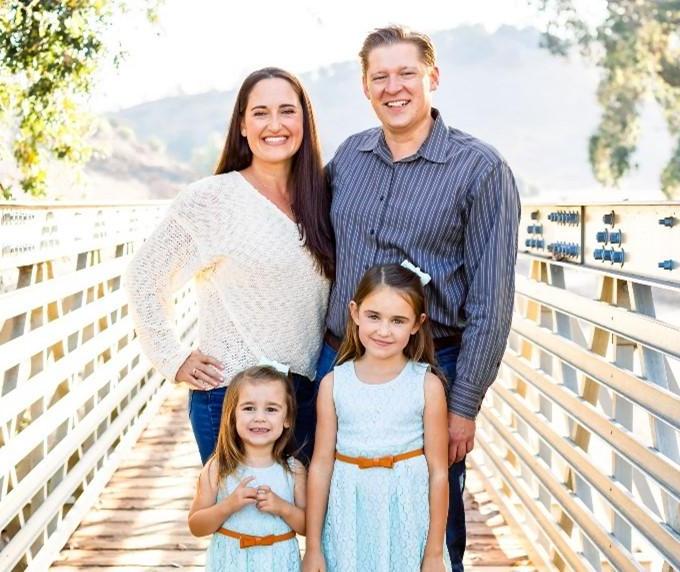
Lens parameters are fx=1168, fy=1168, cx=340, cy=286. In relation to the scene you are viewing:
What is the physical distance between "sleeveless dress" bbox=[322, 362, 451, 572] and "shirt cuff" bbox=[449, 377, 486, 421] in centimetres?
9

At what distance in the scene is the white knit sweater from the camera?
9.50 ft

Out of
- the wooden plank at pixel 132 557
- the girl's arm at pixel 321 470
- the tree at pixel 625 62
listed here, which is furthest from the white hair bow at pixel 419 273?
the tree at pixel 625 62

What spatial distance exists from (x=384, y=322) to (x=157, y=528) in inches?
83.7

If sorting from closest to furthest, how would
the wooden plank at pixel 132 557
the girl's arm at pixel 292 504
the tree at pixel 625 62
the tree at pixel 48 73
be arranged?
the girl's arm at pixel 292 504 → the wooden plank at pixel 132 557 → the tree at pixel 48 73 → the tree at pixel 625 62

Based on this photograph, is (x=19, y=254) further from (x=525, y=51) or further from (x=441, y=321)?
(x=525, y=51)

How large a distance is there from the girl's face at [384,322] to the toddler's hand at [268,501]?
0.42 m

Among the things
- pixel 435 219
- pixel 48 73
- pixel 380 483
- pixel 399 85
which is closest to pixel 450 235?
pixel 435 219

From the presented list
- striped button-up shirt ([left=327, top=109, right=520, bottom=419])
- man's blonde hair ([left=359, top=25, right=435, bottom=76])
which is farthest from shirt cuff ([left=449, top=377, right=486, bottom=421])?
man's blonde hair ([left=359, top=25, right=435, bottom=76])

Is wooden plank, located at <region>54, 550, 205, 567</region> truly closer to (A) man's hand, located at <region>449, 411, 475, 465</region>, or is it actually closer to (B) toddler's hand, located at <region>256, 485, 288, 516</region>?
(B) toddler's hand, located at <region>256, 485, 288, 516</region>

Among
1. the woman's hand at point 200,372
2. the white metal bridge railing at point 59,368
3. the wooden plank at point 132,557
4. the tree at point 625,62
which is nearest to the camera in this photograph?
the woman's hand at point 200,372

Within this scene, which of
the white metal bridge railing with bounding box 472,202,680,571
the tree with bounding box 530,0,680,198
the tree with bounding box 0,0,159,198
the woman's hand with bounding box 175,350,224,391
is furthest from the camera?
the tree with bounding box 530,0,680,198

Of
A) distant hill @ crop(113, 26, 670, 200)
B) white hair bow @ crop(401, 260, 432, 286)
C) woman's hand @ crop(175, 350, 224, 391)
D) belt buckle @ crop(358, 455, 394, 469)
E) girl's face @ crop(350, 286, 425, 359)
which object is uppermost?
distant hill @ crop(113, 26, 670, 200)

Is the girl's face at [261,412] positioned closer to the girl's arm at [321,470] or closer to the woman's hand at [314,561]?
the girl's arm at [321,470]

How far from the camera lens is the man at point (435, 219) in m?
2.77
